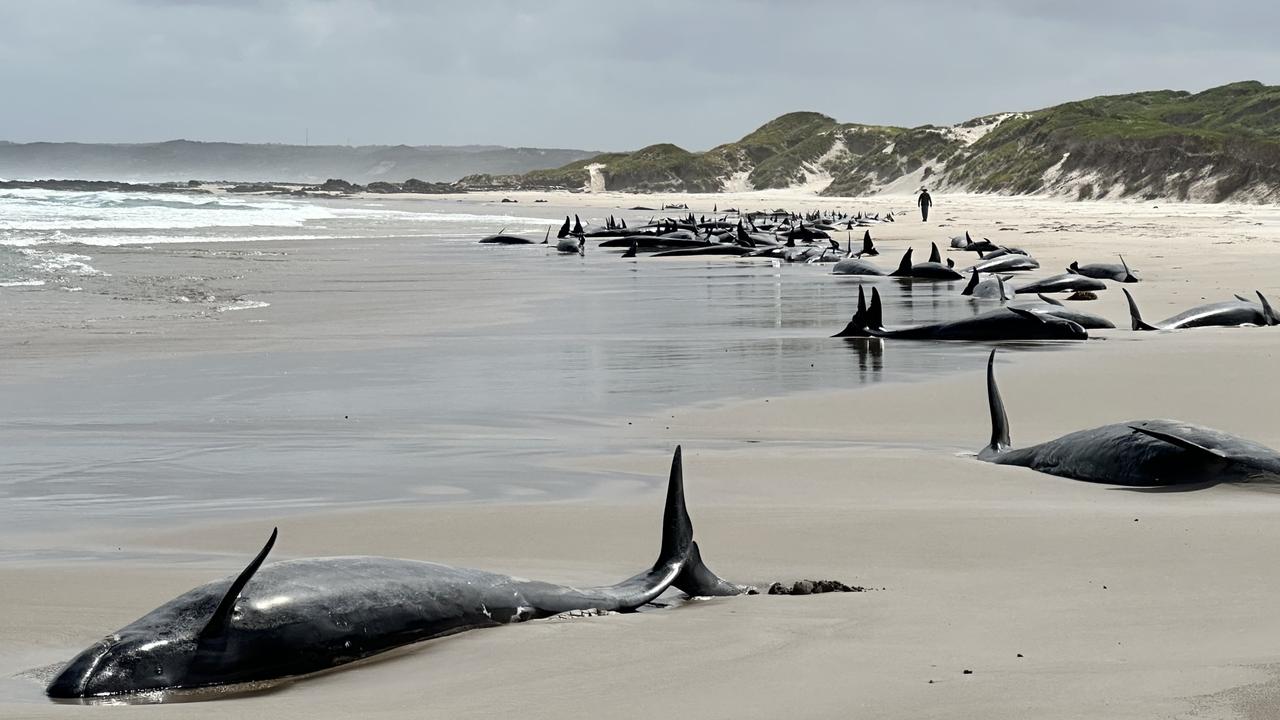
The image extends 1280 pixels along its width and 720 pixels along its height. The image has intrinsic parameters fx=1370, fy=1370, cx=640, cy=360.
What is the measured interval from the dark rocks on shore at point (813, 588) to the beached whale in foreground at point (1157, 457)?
1797mm

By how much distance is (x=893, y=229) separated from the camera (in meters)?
39.9

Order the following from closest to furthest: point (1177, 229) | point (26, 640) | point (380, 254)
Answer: point (26, 640), point (380, 254), point (1177, 229)

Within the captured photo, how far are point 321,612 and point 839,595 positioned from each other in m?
1.55

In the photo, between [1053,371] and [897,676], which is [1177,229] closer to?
[1053,371]

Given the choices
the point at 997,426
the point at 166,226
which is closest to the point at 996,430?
the point at 997,426

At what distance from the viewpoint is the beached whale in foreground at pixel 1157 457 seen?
562cm

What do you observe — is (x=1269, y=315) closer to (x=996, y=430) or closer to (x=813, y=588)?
(x=996, y=430)

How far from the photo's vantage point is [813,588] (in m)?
4.28

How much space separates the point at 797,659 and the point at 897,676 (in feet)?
1.01

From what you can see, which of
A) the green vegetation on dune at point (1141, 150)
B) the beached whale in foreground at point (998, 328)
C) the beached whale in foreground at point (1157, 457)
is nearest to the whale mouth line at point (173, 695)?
the beached whale in foreground at point (1157, 457)

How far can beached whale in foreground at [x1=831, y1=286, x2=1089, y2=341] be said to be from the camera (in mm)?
11430

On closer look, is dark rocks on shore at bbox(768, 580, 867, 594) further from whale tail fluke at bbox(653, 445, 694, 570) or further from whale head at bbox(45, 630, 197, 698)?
whale head at bbox(45, 630, 197, 698)

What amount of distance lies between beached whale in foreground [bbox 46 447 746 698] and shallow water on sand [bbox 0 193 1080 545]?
163 centimetres

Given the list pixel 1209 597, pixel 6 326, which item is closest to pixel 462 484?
pixel 1209 597
